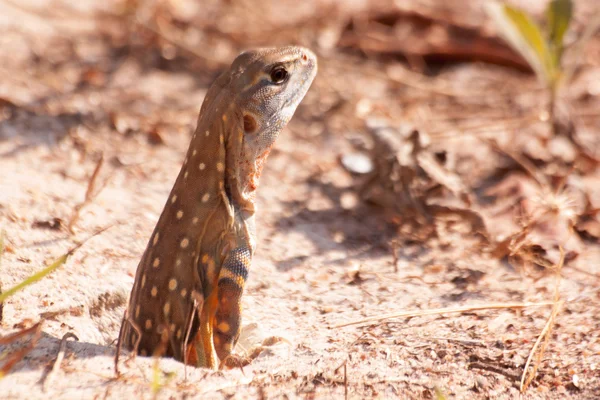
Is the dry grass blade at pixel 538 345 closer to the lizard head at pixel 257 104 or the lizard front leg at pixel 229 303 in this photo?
the lizard front leg at pixel 229 303

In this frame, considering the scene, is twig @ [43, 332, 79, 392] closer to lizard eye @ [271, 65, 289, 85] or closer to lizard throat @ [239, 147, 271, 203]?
lizard throat @ [239, 147, 271, 203]

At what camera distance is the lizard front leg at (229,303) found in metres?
3.50

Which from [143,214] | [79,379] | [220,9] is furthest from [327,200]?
[220,9]

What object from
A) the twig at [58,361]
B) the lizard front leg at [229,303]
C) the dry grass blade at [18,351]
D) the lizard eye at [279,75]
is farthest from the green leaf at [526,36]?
the dry grass blade at [18,351]

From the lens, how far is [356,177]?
5996 millimetres

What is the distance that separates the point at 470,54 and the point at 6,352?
6330 mm

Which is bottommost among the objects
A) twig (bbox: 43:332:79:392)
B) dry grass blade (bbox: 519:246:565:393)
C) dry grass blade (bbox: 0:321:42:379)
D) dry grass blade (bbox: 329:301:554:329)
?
dry grass blade (bbox: 519:246:565:393)

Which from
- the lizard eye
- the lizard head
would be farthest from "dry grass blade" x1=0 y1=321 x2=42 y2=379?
the lizard eye

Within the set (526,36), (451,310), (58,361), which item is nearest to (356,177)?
(526,36)

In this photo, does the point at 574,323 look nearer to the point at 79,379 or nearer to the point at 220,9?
the point at 79,379

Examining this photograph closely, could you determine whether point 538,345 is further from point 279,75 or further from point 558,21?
point 558,21

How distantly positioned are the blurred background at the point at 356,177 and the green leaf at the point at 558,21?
2cm

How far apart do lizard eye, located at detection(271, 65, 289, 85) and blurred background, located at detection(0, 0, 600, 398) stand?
4.24 feet

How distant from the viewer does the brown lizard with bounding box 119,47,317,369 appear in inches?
136
